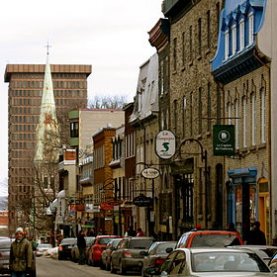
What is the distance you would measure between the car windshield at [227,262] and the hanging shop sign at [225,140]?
85.7 ft

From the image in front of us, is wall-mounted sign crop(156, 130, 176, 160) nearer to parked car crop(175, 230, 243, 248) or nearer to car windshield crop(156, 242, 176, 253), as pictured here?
car windshield crop(156, 242, 176, 253)

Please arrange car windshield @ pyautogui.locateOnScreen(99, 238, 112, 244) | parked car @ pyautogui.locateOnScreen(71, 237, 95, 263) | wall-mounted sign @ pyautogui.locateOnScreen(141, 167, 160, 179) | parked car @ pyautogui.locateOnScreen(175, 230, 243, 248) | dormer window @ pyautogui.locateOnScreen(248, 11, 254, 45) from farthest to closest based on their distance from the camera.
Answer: wall-mounted sign @ pyautogui.locateOnScreen(141, 167, 160, 179) < parked car @ pyautogui.locateOnScreen(71, 237, 95, 263) < car windshield @ pyautogui.locateOnScreen(99, 238, 112, 244) < dormer window @ pyautogui.locateOnScreen(248, 11, 254, 45) < parked car @ pyautogui.locateOnScreen(175, 230, 243, 248)

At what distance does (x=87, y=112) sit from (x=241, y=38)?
69550 millimetres

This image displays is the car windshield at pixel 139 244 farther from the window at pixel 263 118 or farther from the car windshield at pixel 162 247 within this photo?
the car windshield at pixel 162 247

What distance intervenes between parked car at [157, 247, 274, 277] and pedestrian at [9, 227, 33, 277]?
20.4ft

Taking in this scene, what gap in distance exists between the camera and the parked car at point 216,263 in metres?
19.0

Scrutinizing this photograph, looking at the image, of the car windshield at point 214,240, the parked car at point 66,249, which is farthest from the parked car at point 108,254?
the parked car at point 66,249

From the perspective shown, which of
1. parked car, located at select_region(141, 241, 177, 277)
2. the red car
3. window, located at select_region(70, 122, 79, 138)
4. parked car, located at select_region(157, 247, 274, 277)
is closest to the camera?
parked car, located at select_region(157, 247, 274, 277)

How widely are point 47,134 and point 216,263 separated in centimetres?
12052

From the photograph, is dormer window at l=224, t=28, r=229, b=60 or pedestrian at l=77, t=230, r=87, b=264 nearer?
dormer window at l=224, t=28, r=229, b=60

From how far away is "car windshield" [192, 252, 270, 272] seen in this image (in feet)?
62.7

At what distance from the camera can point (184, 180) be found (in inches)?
2338

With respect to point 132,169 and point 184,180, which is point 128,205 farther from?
point 184,180

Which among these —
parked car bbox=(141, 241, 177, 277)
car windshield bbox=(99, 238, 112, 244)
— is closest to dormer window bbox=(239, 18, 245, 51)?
car windshield bbox=(99, 238, 112, 244)
